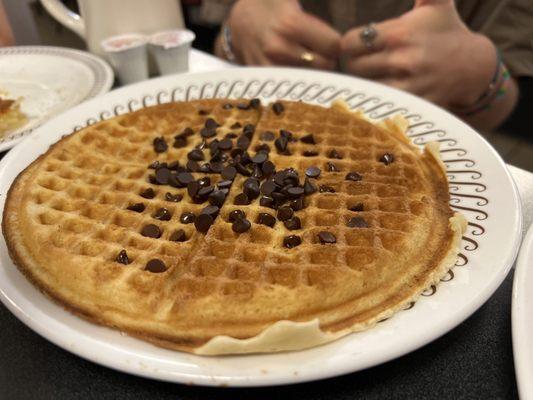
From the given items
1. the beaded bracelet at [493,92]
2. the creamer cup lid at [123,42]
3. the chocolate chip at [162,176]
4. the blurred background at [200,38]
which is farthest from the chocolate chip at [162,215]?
the blurred background at [200,38]

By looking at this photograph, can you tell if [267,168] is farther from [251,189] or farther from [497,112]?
[497,112]

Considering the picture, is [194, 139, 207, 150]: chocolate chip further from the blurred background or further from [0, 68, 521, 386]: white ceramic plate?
the blurred background

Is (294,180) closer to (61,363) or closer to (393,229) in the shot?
(393,229)

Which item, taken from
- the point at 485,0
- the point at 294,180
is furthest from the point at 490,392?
the point at 485,0

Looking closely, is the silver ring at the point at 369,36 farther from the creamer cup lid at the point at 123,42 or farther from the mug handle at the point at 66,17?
the mug handle at the point at 66,17

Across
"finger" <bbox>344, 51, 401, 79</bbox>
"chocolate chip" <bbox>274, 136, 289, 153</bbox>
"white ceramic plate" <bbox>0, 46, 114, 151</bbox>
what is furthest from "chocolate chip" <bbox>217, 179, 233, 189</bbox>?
"finger" <bbox>344, 51, 401, 79</bbox>

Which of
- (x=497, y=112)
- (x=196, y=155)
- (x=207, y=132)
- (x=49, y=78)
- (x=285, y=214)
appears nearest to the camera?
(x=285, y=214)

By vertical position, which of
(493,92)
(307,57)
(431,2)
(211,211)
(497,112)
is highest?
(431,2)

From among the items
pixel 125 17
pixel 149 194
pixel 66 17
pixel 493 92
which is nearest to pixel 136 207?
pixel 149 194
